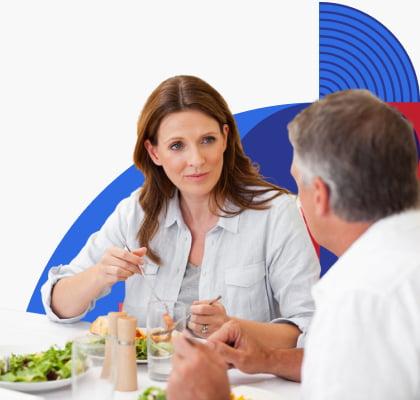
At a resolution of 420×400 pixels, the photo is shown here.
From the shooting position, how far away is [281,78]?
3963 mm

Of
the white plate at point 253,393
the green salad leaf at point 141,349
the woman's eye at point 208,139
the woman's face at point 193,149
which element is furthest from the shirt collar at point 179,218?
the white plate at point 253,393

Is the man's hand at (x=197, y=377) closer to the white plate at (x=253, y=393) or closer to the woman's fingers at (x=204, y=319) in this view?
the white plate at (x=253, y=393)

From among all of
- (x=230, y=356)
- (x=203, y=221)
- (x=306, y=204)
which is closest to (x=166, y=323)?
(x=230, y=356)

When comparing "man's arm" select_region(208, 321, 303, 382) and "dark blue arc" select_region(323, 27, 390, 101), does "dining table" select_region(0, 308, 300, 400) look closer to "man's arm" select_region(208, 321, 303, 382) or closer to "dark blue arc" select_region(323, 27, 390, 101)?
"man's arm" select_region(208, 321, 303, 382)

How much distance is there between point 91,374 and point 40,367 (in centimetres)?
30

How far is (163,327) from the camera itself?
189 cm

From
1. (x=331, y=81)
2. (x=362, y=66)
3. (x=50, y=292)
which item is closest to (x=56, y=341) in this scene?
(x=50, y=292)

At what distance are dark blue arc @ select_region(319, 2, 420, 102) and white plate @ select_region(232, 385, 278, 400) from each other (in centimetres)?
245

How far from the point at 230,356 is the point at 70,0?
119 inches

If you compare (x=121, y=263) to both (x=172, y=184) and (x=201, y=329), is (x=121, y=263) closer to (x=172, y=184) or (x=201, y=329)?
(x=201, y=329)

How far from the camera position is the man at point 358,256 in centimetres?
125

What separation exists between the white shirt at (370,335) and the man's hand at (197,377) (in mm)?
201

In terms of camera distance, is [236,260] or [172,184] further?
[172,184]

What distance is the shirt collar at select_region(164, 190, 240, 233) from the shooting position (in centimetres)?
262
